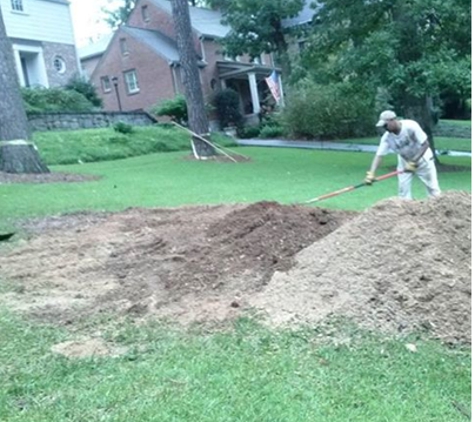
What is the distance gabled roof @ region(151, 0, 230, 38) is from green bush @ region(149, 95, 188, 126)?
24.8ft

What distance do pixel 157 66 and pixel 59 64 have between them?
5.02m

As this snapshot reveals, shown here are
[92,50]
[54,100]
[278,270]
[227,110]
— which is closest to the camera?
[278,270]

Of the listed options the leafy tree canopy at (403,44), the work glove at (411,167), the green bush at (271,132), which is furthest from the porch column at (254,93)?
the work glove at (411,167)

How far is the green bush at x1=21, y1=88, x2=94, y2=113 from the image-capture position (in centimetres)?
1931

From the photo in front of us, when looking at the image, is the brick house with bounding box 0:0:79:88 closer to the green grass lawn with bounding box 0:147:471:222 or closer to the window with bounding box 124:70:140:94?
the window with bounding box 124:70:140:94

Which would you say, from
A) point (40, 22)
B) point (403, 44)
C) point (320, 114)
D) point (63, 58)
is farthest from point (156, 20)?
point (403, 44)

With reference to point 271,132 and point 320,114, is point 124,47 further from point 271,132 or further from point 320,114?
point 320,114

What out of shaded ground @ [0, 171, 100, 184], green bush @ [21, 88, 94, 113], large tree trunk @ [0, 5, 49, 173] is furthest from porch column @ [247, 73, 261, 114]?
large tree trunk @ [0, 5, 49, 173]

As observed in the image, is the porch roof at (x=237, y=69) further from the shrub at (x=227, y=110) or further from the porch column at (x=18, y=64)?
the porch column at (x=18, y=64)

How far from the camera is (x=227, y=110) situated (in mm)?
27141

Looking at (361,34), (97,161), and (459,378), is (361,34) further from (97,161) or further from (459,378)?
(459,378)

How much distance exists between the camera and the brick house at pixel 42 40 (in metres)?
23.7

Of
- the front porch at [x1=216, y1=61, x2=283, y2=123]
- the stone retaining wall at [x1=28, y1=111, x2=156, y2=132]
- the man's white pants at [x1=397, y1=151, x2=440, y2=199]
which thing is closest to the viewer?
the man's white pants at [x1=397, y1=151, x2=440, y2=199]

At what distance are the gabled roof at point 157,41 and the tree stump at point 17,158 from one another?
16794mm
